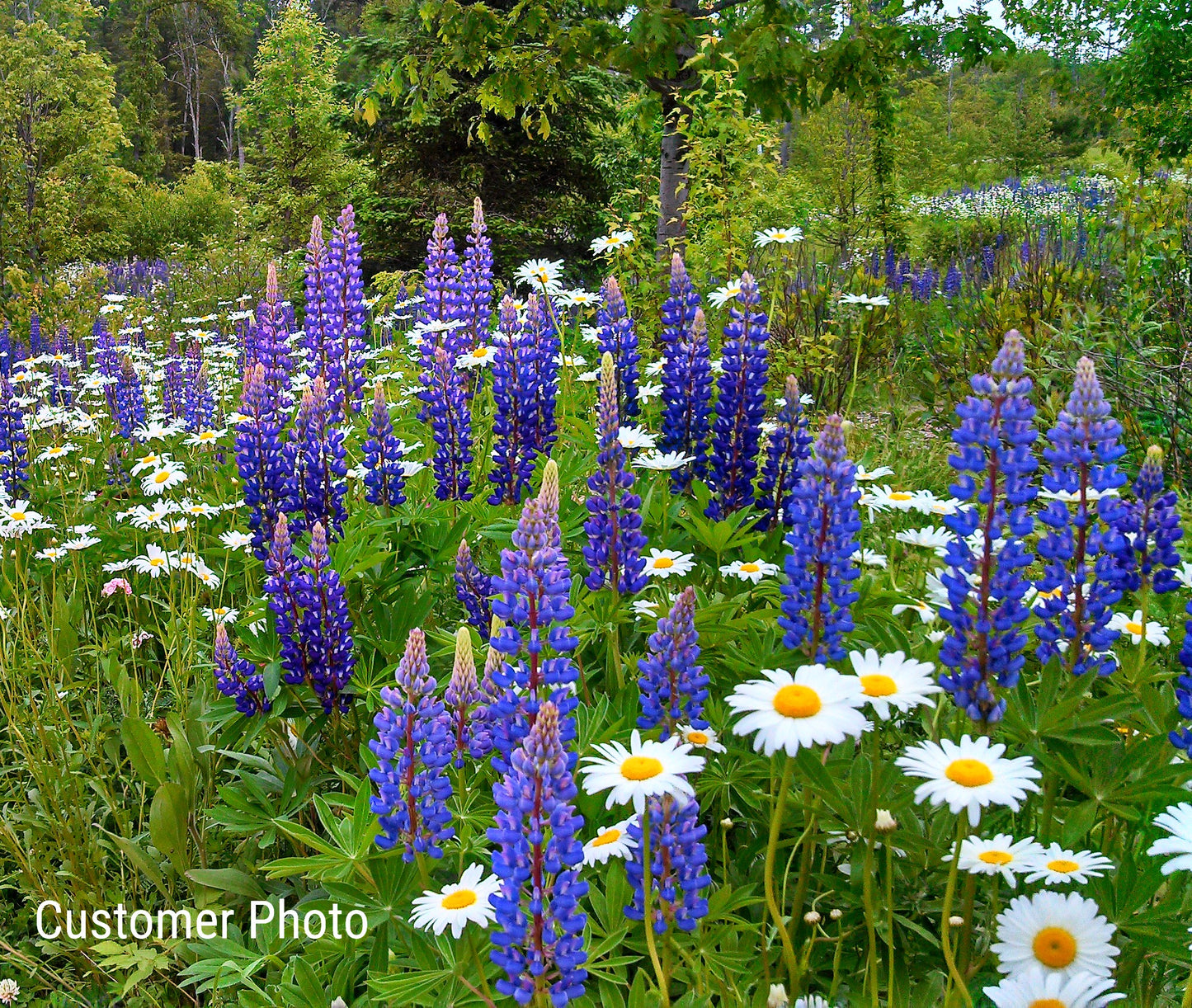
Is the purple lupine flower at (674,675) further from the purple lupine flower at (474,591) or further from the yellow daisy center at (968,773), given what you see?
the purple lupine flower at (474,591)

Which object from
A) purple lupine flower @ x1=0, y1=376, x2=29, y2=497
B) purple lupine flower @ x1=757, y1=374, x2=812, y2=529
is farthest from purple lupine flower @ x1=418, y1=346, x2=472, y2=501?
purple lupine flower @ x1=0, y1=376, x2=29, y2=497

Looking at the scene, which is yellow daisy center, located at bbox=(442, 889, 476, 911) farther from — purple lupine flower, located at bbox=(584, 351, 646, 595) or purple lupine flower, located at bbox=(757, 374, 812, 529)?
purple lupine flower, located at bbox=(757, 374, 812, 529)

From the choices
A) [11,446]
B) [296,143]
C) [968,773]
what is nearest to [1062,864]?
[968,773]

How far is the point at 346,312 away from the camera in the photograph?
11.7 ft

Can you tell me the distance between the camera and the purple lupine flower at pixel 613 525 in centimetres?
210

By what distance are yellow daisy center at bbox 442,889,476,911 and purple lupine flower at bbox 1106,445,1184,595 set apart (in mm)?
1289

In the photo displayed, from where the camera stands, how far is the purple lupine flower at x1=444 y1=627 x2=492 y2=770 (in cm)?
155

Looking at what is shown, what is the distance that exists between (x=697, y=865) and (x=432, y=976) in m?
0.45

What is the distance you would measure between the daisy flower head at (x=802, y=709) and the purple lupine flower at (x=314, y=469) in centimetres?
176

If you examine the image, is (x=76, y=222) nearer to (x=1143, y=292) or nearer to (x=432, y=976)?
(x=1143, y=292)

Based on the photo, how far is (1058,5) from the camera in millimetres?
12148

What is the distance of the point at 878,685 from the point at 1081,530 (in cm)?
49

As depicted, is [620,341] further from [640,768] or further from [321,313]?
[640,768]

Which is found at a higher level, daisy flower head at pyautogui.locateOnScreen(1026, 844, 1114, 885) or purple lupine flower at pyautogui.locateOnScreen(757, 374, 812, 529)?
purple lupine flower at pyautogui.locateOnScreen(757, 374, 812, 529)
